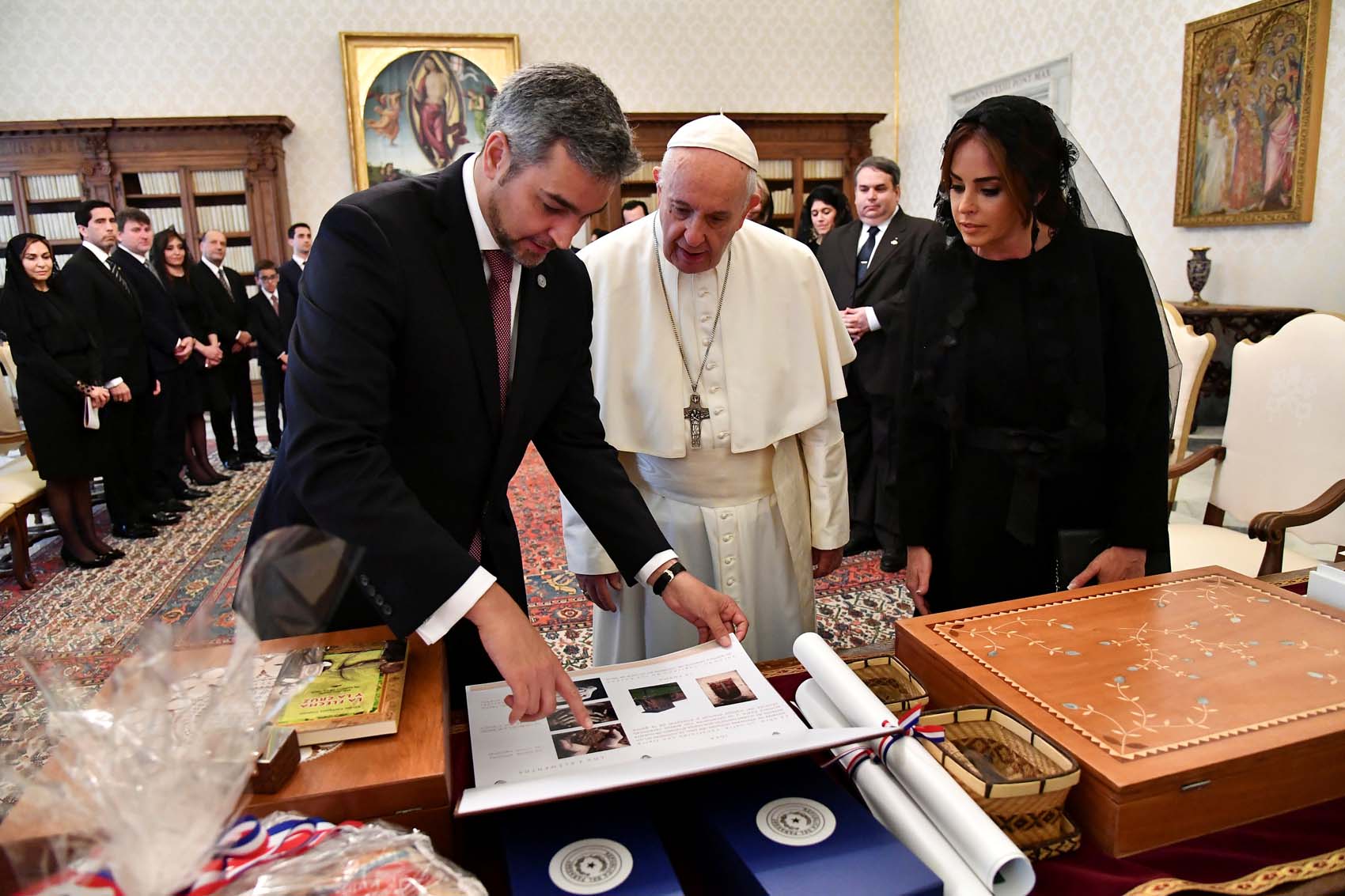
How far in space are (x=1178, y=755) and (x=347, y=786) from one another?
0.87 m

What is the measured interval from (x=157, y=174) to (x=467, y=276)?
9802 mm

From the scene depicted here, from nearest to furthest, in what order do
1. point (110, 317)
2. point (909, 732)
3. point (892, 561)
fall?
point (909, 732), point (892, 561), point (110, 317)

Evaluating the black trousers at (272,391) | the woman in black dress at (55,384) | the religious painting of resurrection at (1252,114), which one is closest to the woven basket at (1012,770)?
the woman in black dress at (55,384)

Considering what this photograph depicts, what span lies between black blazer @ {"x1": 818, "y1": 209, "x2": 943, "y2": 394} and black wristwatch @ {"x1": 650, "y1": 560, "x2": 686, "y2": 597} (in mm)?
3001

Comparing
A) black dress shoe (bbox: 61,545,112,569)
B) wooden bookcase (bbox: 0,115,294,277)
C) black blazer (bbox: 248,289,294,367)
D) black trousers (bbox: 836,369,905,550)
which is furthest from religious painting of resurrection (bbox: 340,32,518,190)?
black trousers (bbox: 836,369,905,550)

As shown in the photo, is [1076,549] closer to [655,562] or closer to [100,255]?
[655,562]

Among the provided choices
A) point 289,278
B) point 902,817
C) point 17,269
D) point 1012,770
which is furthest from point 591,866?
point 289,278

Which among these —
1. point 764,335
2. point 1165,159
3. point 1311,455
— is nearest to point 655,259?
point 764,335

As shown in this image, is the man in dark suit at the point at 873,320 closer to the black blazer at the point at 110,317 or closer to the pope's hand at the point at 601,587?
the pope's hand at the point at 601,587

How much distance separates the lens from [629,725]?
1096mm

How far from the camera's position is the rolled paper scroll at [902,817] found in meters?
0.82

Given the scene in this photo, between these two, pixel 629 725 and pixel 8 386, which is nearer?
pixel 629 725

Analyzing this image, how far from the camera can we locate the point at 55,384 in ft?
15.3

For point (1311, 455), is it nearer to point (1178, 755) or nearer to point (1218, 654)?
point (1218, 654)
